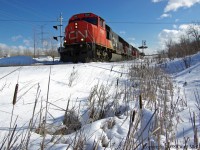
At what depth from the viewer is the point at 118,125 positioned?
224 centimetres

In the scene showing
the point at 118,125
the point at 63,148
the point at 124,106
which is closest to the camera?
the point at 63,148

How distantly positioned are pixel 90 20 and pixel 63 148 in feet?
43.4

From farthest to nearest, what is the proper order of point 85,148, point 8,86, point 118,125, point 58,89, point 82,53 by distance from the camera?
point 82,53 → point 58,89 → point 8,86 → point 118,125 → point 85,148

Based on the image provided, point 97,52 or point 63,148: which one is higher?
point 97,52

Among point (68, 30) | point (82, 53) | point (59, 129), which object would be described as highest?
point (68, 30)

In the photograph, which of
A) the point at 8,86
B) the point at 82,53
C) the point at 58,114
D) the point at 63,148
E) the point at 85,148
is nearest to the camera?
the point at 63,148

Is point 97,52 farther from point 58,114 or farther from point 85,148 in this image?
point 85,148

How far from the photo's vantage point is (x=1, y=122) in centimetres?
229

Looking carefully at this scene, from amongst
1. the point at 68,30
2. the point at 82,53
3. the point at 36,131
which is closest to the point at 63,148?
the point at 36,131

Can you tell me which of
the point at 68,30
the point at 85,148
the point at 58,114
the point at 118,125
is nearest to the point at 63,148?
the point at 85,148

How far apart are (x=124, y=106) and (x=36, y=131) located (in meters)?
1.30

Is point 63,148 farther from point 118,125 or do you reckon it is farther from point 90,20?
point 90,20

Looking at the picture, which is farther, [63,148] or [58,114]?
[58,114]

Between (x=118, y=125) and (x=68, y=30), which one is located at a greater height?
(x=68, y=30)
